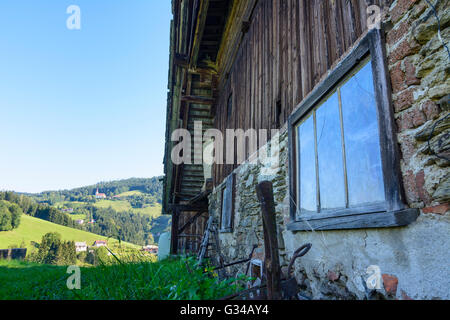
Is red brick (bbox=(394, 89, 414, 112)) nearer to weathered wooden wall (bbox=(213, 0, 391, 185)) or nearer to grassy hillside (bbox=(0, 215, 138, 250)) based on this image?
weathered wooden wall (bbox=(213, 0, 391, 185))

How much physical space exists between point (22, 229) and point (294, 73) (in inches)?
2758

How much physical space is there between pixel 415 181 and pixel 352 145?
0.76 m

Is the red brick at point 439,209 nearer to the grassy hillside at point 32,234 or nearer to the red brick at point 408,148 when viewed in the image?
the red brick at point 408,148

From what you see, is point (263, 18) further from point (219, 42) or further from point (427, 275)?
point (427, 275)

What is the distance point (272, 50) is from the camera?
4.77 metres

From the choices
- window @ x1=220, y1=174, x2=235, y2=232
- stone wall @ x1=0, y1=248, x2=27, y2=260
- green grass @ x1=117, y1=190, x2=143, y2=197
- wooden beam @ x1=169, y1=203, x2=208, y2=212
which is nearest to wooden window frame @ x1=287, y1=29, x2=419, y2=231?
window @ x1=220, y1=174, x2=235, y2=232

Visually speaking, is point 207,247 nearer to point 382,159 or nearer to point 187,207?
point 382,159

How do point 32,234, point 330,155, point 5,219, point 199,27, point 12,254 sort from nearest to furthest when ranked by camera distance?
point 330,155, point 199,27, point 12,254, point 5,219, point 32,234

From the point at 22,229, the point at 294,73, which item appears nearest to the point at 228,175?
the point at 294,73

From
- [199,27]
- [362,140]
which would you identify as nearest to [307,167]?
[362,140]

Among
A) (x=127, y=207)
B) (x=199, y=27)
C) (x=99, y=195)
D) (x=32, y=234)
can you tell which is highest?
(x=99, y=195)

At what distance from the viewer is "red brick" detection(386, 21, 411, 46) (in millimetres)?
1925

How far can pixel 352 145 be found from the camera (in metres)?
2.46

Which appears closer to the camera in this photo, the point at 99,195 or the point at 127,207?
the point at 127,207
